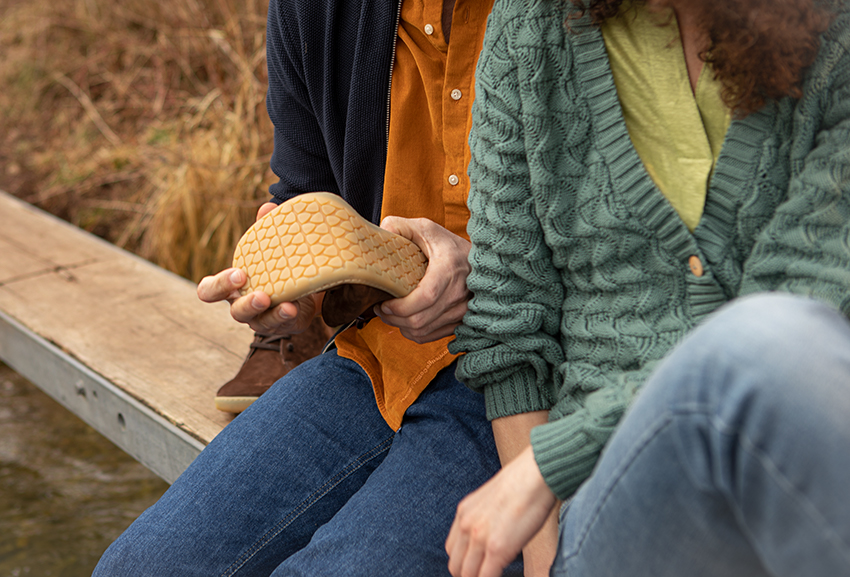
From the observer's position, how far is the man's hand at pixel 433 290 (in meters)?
1.05

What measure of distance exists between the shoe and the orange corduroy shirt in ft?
0.67

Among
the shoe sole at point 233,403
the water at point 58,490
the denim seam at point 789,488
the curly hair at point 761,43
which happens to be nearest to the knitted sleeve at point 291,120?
the shoe sole at point 233,403

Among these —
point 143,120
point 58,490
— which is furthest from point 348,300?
point 143,120

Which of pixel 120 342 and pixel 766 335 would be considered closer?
pixel 766 335

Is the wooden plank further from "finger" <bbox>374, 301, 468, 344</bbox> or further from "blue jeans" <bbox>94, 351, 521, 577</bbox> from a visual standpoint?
"finger" <bbox>374, 301, 468, 344</bbox>

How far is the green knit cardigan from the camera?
829mm

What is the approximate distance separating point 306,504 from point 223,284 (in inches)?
14.7

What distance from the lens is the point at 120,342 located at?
1917 mm

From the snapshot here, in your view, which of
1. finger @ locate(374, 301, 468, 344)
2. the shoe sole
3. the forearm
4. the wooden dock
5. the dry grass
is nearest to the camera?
the forearm

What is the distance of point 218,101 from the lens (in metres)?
3.28

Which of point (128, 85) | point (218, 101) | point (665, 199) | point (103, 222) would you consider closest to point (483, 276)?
point (665, 199)

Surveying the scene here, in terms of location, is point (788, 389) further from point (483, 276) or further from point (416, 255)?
point (416, 255)

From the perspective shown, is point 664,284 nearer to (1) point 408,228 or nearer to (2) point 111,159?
(1) point 408,228

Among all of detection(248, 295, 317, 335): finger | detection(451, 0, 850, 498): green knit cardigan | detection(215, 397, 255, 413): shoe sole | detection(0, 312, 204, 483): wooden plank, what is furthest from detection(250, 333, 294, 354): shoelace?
detection(451, 0, 850, 498): green knit cardigan
